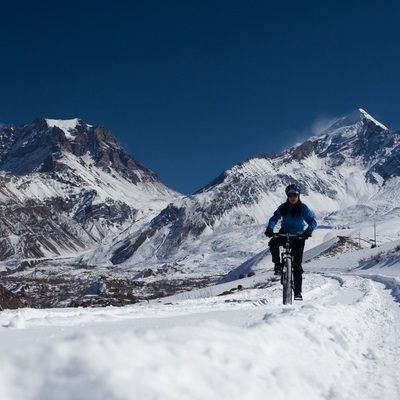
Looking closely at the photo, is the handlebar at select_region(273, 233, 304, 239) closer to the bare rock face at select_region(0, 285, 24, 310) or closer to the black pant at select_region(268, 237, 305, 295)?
the black pant at select_region(268, 237, 305, 295)

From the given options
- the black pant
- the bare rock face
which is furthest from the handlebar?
the bare rock face

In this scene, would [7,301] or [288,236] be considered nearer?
[288,236]

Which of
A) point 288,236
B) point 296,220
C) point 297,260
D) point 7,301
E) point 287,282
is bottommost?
point 287,282

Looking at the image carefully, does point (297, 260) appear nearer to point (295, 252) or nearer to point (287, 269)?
point (295, 252)

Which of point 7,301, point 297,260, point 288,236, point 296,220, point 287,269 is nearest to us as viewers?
point 288,236

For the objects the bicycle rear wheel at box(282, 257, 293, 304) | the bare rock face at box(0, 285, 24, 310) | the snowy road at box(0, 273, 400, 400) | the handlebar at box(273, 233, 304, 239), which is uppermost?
the bare rock face at box(0, 285, 24, 310)

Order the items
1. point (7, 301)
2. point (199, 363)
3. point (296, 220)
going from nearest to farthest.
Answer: point (199, 363)
point (296, 220)
point (7, 301)

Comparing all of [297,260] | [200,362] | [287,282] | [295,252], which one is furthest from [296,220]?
[200,362]

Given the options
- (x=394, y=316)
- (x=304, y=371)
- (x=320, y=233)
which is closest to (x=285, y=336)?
(x=304, y=371)

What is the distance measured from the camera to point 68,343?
3.16m

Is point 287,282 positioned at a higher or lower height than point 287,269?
lower

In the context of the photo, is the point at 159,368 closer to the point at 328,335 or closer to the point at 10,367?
Answer: the point at 10,367

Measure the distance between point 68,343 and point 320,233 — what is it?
600 feet

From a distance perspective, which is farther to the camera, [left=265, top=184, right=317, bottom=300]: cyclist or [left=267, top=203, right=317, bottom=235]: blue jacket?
[left=267, top=203, right=317, bottom=235]: blue jacket
